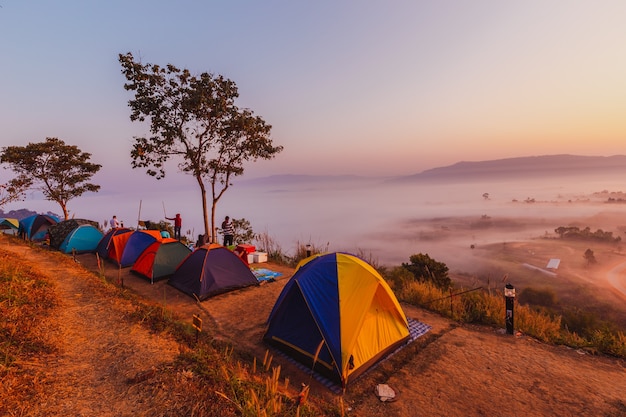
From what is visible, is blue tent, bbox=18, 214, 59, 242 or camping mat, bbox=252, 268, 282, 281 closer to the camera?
camping mat, bbox=252, 268, 282, 281

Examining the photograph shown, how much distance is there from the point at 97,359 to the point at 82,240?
45.1ft

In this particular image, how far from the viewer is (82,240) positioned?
14.5 meters

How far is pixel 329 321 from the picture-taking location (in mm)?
5223

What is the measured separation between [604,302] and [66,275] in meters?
48.9

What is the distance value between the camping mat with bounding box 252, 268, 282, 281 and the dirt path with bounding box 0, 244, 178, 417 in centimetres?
485

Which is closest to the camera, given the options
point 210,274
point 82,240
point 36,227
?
point 210,274

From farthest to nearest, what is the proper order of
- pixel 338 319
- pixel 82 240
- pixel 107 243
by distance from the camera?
1. pixel 82 240
2. pixel 107 243
3. pixel 338 319

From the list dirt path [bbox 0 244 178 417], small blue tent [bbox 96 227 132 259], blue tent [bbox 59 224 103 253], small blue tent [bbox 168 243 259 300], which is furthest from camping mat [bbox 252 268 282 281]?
blue tent [bbox 59 224 103 253]

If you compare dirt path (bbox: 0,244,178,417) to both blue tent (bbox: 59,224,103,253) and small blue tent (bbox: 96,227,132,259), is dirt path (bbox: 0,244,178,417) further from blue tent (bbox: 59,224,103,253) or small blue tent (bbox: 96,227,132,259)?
blue tent (bbox: 59,224,103,253)

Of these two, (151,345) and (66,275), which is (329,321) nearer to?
(151,345)

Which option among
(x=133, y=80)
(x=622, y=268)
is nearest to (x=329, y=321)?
(x=133, y=80)

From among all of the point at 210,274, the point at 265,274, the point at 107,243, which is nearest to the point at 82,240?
the point at 107,243

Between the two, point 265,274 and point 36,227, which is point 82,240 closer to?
point 36,227

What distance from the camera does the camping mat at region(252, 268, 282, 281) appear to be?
426 inches
